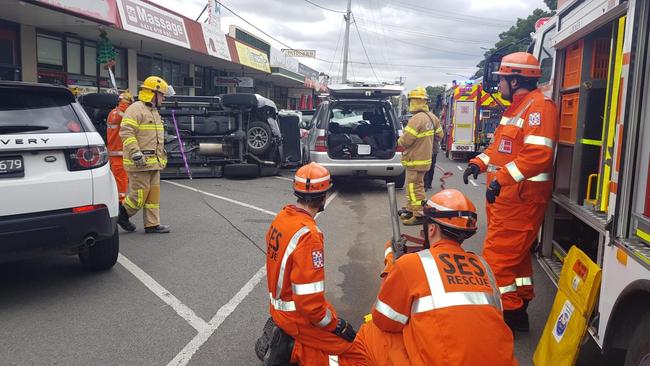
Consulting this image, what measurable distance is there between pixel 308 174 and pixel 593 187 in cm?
244

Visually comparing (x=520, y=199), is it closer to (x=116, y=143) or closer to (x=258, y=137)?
(x=116, y=143)

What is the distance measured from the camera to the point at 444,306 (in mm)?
2338

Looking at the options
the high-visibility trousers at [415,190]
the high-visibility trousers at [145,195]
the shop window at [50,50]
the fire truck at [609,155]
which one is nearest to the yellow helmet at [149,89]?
the high-visibility trousers at [145,195]

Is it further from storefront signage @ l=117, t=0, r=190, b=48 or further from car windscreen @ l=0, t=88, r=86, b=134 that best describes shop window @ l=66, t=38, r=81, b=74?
car windscreen @ l=0, t=88, r=86, b=134

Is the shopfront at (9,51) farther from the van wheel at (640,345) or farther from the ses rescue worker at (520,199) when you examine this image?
the van wheel at (640,345)

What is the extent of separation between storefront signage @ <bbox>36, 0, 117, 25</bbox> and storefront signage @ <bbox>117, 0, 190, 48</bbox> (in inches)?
25.7

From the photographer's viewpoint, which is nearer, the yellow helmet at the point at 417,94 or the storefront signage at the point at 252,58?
the yellow helmet at the point at 417,94

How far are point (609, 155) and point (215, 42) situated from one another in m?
18.2

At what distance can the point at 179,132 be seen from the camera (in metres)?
11.8

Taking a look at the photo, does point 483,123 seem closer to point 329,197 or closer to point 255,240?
point 329,197

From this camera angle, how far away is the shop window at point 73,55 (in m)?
14.6

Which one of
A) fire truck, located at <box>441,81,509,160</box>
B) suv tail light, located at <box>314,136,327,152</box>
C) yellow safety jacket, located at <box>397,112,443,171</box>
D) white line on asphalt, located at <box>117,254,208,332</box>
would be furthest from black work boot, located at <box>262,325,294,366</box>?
fire truck, located at <box>441,81,509,160</box>

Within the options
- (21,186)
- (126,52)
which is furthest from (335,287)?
(126,52)

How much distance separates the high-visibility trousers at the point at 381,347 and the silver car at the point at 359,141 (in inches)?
304
